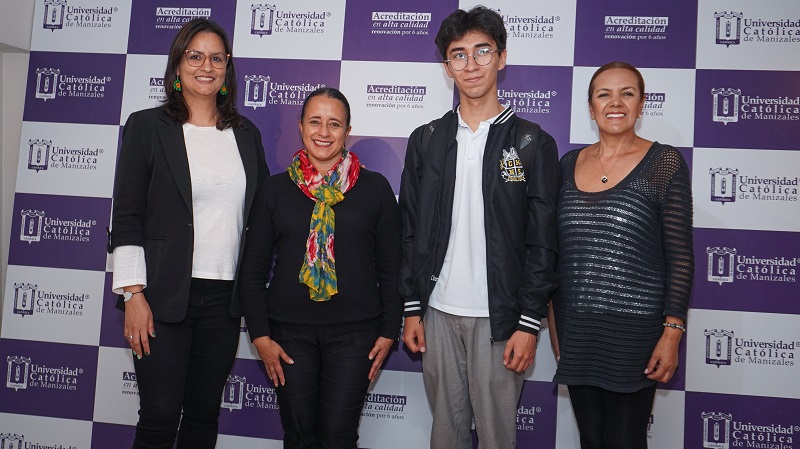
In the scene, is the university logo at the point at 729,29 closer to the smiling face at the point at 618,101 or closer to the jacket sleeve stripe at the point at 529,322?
the smiling face at the point at 618,101

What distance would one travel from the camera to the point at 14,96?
318 centimetres

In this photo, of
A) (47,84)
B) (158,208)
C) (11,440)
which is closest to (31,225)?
(47,84)

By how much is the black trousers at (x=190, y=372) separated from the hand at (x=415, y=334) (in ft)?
2.14

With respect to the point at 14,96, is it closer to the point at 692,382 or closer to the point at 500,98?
the point at 500,98

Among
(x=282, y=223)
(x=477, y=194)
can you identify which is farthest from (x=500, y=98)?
(x=282, y=223)

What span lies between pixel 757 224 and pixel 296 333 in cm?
215

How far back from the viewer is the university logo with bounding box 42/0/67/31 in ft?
10.2

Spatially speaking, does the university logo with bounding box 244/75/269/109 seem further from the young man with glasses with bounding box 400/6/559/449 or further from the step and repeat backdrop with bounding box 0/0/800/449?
the young man with glasses with bounding box 400/6/559/449

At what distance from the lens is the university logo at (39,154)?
3.05 metres

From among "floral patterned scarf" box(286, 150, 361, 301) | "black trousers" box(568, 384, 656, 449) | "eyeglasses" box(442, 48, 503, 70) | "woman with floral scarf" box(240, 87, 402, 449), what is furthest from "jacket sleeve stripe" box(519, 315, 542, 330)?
"eyeglasses" box(442, 48, 503, 70)

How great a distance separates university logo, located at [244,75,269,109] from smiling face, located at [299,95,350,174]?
0.83 m

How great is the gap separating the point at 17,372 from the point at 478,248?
258 cm

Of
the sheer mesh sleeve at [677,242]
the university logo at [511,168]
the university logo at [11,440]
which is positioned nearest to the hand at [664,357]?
the sheer mesh sleeve at [677,242]

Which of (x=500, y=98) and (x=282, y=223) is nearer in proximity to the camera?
(x=282, y=223)
